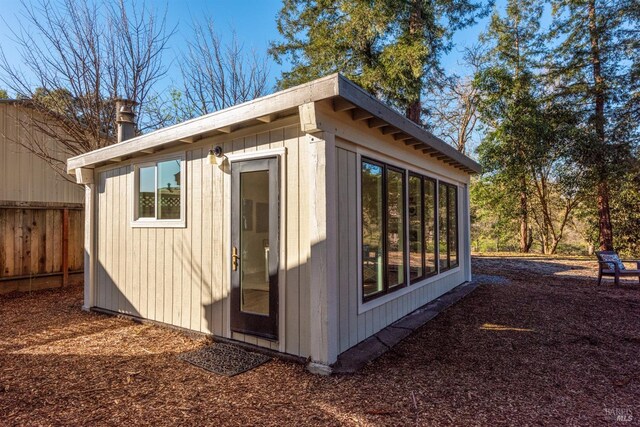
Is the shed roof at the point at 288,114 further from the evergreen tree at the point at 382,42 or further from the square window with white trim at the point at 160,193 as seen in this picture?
the evergreen tree at the point at 382,42

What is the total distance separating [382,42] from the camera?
9.67 meters

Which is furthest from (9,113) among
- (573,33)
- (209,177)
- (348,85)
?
(573,33)

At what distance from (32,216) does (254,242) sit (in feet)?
17.3

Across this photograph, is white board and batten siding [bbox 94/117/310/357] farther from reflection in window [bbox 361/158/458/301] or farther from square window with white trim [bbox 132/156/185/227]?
reflection in window [bbox 361/158/458/301]

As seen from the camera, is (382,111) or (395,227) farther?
(395,227)

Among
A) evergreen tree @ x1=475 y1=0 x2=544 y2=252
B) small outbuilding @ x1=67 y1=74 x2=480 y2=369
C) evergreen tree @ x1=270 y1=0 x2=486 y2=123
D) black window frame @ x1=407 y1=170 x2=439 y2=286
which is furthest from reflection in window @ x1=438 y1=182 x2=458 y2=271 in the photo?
evergreen tree @ x1=475 y1=0 x2=544 y2=252

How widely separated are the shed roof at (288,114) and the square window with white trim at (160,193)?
0.23m

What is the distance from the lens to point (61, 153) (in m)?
7.79

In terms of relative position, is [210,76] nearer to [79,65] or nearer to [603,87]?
[79,65]

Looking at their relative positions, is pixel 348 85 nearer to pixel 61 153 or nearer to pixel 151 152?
pixel 151 152

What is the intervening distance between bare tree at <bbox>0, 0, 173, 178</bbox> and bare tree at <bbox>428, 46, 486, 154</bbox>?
10.0m

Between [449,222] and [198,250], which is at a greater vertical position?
[449,222]

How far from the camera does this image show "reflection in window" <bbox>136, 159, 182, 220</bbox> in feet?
14.0

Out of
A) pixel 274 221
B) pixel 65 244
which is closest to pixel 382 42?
pixel 274 221
